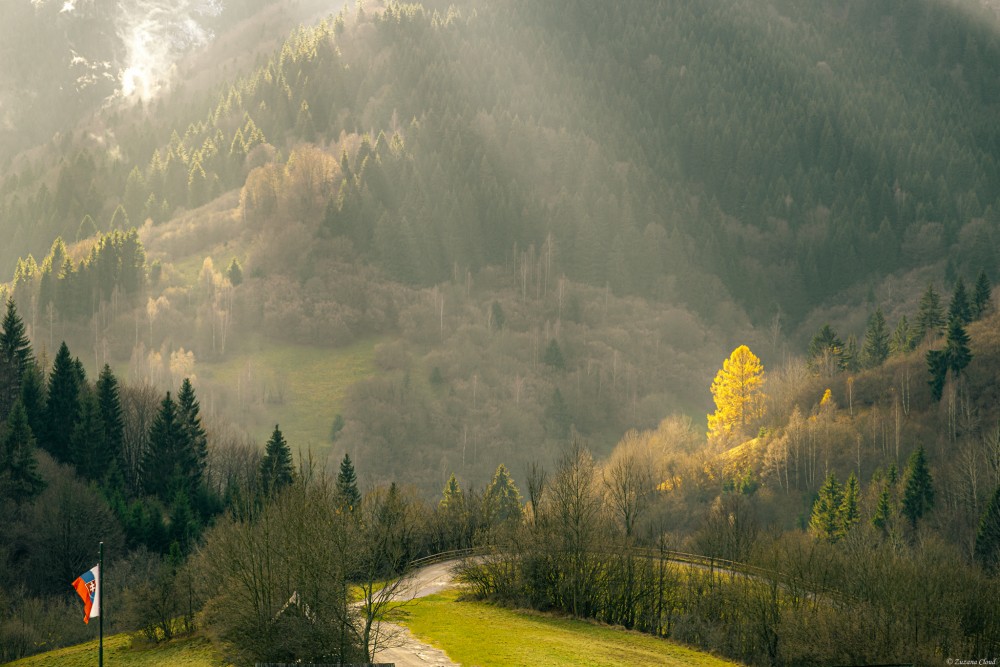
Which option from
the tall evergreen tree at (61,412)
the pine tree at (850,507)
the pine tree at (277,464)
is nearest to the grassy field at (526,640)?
the pine tree at (277,464)

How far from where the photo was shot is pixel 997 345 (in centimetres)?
19900

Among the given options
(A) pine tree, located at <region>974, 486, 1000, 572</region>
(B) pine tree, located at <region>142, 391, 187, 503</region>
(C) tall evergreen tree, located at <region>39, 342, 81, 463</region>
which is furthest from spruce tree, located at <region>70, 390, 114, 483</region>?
(A) pine tree, located at <region>974, 486, 1000, 572</region>

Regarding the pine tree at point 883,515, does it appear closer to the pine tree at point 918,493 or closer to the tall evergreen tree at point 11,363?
the pine tree at point 918,493

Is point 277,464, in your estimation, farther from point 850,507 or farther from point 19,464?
point 850,507

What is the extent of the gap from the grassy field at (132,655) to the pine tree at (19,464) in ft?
131

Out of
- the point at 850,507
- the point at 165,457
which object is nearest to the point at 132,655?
the point at 165,457

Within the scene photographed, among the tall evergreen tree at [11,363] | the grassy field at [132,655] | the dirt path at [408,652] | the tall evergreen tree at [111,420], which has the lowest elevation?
the grassy field at [132,655]

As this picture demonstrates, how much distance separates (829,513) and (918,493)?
43.5 feet

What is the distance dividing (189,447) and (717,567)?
76284 millimetres

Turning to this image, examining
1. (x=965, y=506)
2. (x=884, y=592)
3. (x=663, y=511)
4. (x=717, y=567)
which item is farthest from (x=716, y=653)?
(x=663, y=511)

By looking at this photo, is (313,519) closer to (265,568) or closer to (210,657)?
(265,568)

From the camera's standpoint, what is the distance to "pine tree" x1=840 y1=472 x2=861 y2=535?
159375 mm

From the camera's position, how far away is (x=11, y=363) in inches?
5891

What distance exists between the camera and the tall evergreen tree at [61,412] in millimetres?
142375
